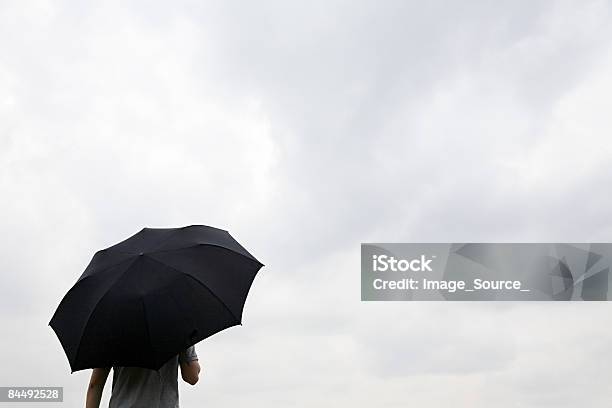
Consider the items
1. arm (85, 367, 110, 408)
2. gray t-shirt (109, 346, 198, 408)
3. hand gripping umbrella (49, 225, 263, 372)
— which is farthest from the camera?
arm (85, 367, 110, 408)

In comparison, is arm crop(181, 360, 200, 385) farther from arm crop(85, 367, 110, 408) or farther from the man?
arm crop(85, 367, 110, 408)

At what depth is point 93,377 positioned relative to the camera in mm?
4254

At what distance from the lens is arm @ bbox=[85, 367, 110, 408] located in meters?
4.24

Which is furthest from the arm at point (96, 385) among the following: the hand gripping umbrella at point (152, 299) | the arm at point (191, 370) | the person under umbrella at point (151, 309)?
the arm at point (191, 370)

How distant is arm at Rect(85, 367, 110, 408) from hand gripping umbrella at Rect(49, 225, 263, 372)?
0.64ft

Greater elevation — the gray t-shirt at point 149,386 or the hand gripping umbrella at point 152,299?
the hand gripping umbrella at point 152,299

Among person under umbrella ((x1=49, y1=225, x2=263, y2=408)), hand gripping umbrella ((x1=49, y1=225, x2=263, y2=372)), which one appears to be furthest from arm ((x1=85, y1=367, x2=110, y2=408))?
hand gripping umbrella ((x1=49, y1=225, x2=263, y2=372))

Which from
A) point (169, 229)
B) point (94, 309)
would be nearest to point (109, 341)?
point (94, 309)

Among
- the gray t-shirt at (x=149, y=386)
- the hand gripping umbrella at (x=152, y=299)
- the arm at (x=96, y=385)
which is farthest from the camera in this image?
the arm at (x=96, y=385)

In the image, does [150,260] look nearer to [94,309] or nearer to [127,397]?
[94,309]

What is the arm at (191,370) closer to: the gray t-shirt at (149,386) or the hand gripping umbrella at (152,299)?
the gray t-shirt at (149,386)

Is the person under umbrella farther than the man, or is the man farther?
the man

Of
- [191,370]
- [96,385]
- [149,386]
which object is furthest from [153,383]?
[96,385]

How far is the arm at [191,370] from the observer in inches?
163
